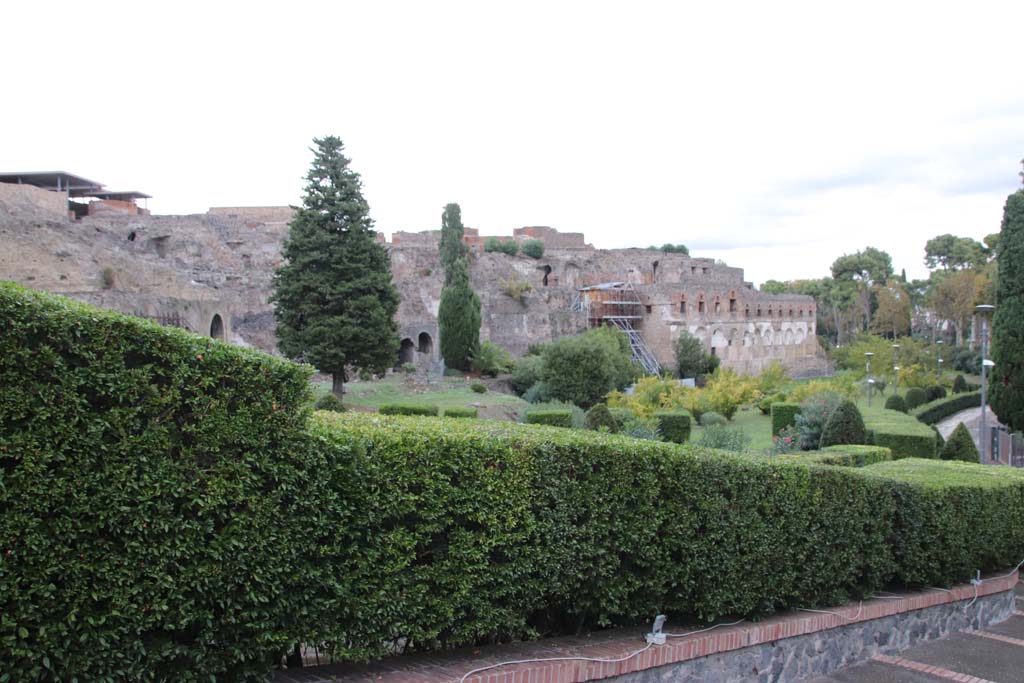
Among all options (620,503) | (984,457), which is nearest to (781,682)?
(620,503)

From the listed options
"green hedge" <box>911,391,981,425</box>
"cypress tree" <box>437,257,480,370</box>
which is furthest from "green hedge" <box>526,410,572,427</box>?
"cypress tree" <box>437,257,480,370</box>

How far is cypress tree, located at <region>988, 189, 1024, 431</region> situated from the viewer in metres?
18.0

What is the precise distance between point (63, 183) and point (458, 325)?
30.1m

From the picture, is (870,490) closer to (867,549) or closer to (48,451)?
(867,549)

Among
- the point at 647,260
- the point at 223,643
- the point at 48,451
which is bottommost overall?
the point at 223,643

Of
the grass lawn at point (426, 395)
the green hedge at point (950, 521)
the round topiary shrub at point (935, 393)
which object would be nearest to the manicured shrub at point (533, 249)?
the grass lawn at point (426, 395)

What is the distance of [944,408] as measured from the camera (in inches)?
1202

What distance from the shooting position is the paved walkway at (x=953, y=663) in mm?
7102

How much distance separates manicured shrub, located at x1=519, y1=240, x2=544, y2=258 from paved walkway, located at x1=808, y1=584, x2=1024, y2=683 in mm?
49979

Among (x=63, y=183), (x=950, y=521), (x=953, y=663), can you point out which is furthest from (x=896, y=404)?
(x=63, y=183)

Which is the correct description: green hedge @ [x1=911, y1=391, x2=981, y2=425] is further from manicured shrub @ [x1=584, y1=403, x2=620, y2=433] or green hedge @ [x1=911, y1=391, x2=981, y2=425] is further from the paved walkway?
the paved walkway

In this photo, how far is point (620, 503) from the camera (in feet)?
18.5

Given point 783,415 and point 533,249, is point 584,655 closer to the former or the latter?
point 783,415

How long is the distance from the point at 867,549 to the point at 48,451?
6805 millimetres
